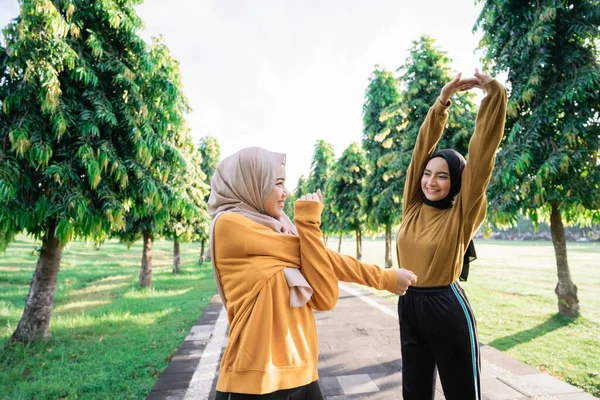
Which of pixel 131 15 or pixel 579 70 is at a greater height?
pixel 131 15

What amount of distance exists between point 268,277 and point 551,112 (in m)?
7.49

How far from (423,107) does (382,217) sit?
5.46 m

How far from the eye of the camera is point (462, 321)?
216cm

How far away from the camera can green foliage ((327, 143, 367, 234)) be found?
64.6ft

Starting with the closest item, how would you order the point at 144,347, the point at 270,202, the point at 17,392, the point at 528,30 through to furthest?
the point at 270,202
the point at 17,392
the point at 144,347
the point at 528,30

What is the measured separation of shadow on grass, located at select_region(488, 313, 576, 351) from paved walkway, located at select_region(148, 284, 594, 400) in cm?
55

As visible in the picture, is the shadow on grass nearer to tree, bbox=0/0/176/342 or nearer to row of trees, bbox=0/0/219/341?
row of trees, bbox=0/0/219/341

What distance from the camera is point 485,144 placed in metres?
2.08

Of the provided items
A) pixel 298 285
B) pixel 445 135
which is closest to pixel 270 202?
pixel 298 285

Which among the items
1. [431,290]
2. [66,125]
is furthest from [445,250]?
[66,125]

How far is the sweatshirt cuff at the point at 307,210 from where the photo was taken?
5.20ft

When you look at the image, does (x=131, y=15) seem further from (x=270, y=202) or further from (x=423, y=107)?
(x=423, y=107)

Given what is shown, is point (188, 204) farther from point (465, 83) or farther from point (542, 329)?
point (542, 329)

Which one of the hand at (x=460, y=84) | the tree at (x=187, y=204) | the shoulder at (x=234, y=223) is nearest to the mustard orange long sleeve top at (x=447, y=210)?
the hand at (x=460, y=84)
